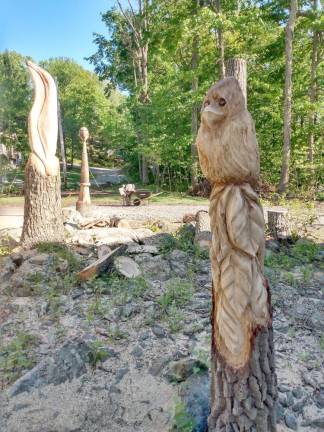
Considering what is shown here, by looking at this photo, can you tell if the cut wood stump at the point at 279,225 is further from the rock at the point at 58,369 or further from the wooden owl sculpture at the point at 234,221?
the wooden owl sculpture at the point at 234,221

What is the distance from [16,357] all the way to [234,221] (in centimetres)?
238

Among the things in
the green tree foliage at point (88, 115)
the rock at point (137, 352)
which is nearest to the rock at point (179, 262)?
the rock at point (137, 352)

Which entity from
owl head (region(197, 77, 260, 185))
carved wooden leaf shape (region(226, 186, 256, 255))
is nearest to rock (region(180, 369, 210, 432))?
carved wooden leaf shape (region(226, 186, 256, 255))

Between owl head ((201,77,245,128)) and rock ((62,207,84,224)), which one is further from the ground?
owl head ((201,77,245,128))

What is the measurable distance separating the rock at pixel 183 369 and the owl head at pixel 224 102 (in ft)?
6.23

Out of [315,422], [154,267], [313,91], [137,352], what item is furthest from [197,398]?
[313,91]

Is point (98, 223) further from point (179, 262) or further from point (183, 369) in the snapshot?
point (183, 369)

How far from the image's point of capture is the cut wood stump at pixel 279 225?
6.08 metres

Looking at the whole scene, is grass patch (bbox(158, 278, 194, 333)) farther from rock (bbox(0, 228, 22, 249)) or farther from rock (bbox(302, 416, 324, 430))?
rock (bbox(0, 228, 22, 249))

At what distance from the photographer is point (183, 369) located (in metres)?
2.74

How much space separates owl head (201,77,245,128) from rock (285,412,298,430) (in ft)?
6.61

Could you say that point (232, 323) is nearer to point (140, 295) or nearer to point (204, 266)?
point (140, 295)

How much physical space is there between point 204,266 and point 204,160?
11.6 feet

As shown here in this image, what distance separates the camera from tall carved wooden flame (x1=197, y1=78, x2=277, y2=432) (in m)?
1.58
